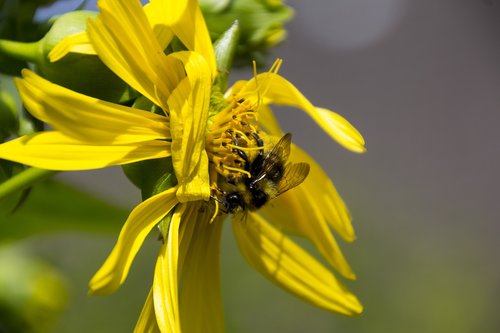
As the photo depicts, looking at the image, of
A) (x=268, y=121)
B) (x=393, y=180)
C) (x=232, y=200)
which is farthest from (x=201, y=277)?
(x=393, y=180)

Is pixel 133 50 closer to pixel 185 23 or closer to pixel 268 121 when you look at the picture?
pixel 185 23

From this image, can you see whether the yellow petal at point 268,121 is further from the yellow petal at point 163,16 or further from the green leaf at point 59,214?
the green leaf at point 59,214

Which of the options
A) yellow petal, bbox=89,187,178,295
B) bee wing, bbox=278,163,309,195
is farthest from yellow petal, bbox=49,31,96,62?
bee wing, bbox=278,163,309,195

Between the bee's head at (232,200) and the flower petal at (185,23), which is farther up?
the flower petal at (185,23)

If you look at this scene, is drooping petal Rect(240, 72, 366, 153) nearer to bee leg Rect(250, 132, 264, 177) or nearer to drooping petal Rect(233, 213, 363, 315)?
bee leg Rect(250, 132, 264, 177)

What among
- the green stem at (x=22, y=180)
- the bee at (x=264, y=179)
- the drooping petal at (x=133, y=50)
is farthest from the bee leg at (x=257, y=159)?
the green stem at (x=22, y=180)

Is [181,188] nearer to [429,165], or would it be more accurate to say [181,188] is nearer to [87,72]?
[87,72]

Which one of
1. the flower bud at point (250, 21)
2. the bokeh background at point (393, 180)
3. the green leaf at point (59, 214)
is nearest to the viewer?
the flower bud at point (250, 21)
